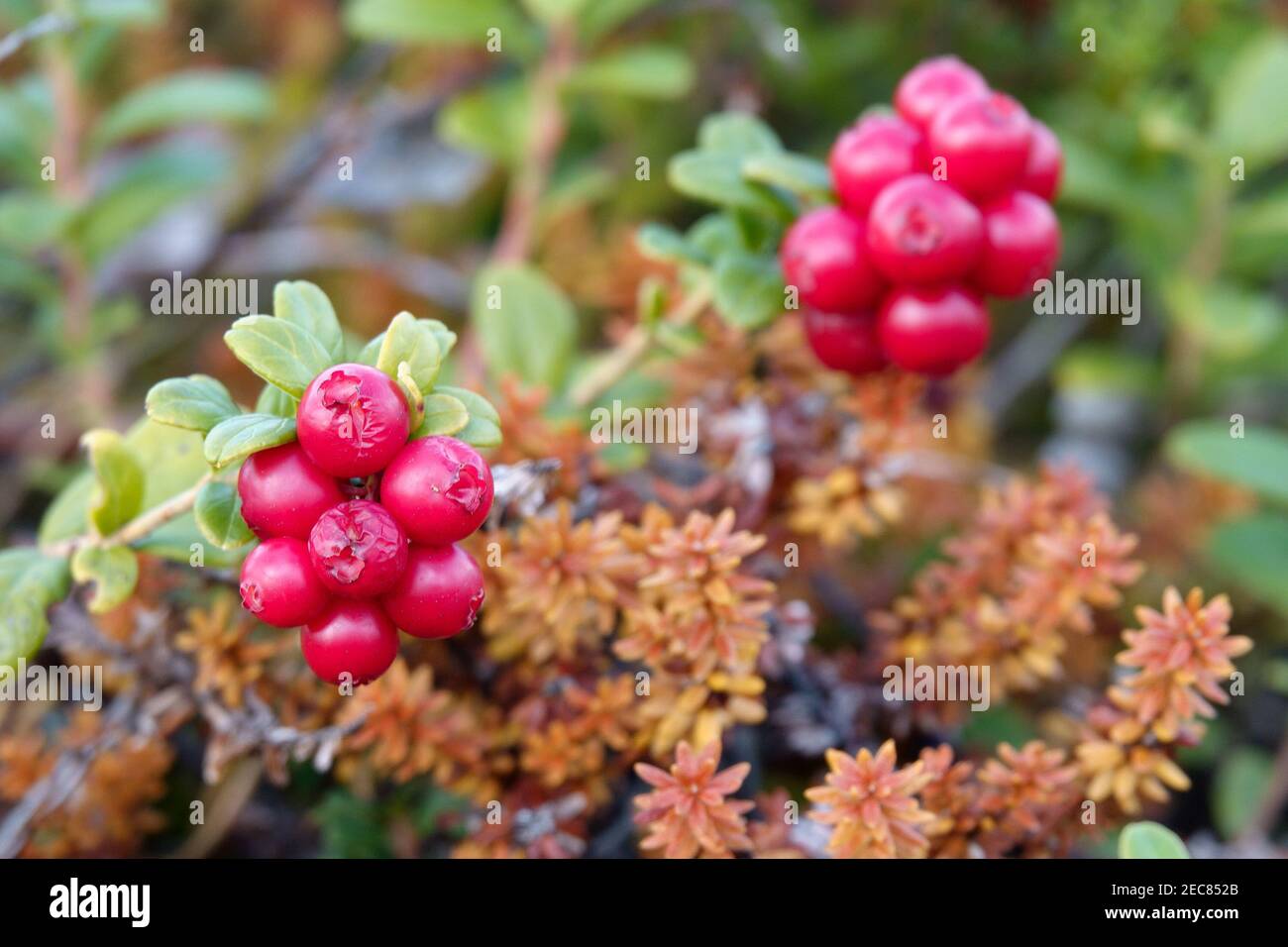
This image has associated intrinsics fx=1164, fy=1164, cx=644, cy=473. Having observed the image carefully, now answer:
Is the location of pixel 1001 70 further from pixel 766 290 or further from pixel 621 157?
pixel 766 290

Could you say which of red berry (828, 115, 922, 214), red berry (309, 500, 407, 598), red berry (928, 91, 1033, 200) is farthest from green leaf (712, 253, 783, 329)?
red berry (309, 500, 407, 598)

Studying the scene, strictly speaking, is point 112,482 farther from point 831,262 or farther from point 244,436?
point 831,262

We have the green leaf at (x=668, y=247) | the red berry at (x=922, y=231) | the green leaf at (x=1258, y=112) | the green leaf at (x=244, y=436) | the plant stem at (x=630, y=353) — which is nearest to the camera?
the green leaf at (x=244, y=436)

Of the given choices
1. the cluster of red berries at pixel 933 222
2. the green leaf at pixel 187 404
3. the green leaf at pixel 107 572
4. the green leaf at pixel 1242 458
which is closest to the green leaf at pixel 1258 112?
the green leaf at pixel 1242 458

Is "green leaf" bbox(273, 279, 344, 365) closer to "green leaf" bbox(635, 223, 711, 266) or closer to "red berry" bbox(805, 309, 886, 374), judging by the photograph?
"green leaf" bbox(635, 223, 711, 266)

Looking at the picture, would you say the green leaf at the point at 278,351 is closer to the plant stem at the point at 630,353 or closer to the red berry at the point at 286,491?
the red berry at the point at 286,491
